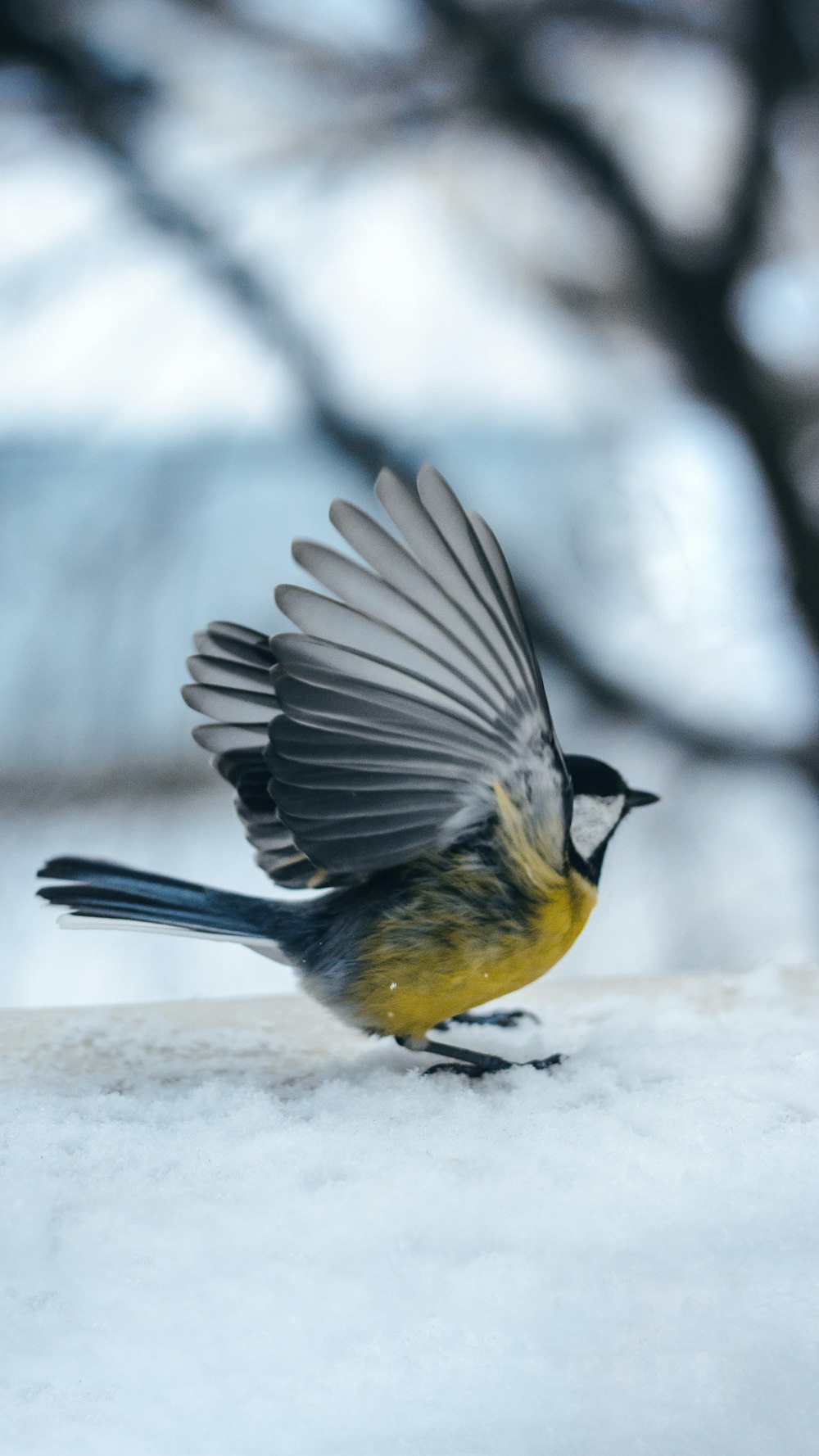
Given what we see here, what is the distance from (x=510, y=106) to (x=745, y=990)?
1111 millimetres

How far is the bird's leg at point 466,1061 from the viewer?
2.48 feet

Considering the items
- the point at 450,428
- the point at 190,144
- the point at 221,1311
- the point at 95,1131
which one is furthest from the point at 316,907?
the point at 190,144

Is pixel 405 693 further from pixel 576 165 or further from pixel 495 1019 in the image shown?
pixel 576 165

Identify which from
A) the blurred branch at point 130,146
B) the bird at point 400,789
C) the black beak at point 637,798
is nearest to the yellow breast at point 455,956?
the bird at point 400,789

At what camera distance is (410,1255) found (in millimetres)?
541

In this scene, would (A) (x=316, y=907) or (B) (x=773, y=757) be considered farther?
(B) (x=773, y=757)

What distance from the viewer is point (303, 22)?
4.82 feet

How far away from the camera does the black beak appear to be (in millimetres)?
822

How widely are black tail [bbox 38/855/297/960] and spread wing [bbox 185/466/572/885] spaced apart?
14 centimetres

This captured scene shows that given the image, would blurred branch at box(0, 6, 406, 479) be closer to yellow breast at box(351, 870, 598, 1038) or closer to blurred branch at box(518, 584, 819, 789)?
blurred branch at box(518, 584, 819, 789)

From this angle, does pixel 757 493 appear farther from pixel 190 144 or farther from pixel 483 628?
pixel 483 628

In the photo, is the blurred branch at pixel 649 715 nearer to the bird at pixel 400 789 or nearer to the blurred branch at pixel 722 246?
the blurred branch at pixel 722 246

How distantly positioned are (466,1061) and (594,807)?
175mm

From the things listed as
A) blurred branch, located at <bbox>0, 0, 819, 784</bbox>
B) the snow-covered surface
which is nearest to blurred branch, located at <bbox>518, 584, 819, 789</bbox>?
blurred branch, located at <bbox>0, 0, 819, 784</bbox>
